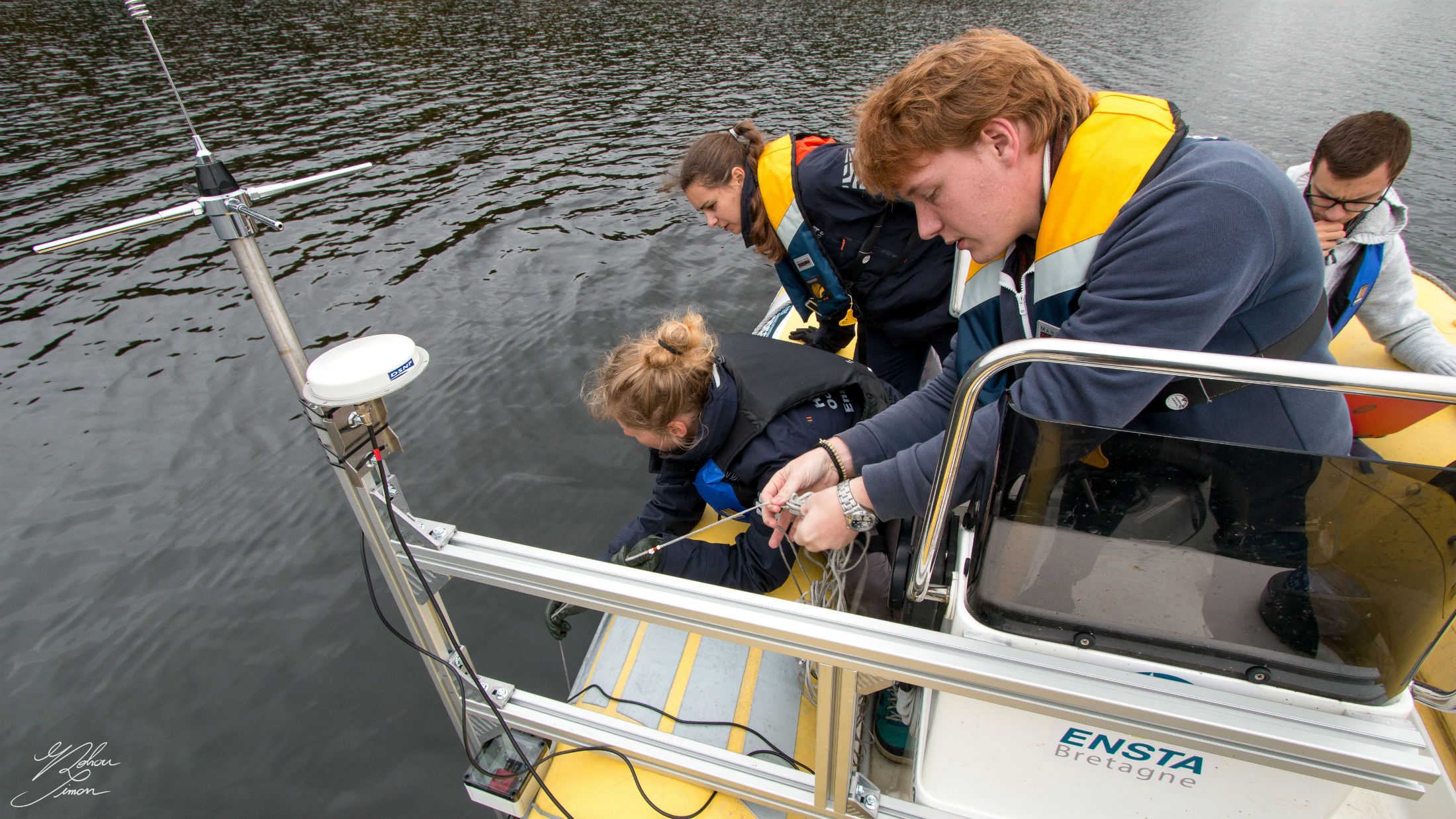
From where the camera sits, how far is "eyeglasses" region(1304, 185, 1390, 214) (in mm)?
2777

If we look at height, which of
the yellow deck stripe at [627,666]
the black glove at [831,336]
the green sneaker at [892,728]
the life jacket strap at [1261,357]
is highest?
the life jacket strap at [1261,357]

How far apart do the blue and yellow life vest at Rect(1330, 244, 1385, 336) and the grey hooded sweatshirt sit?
3 centimetres

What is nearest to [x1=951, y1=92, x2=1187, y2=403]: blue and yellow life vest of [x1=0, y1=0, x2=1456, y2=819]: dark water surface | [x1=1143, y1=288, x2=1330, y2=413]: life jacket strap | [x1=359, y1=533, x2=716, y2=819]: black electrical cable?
[x1=1143, y1=288, x2=1330, y2=413]: life jacket strap

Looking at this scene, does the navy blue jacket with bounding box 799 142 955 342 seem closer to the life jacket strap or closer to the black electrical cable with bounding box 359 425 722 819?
the life jacket strap

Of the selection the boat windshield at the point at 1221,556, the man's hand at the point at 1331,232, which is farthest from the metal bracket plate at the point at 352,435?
the man's hand at the point at 1331,232

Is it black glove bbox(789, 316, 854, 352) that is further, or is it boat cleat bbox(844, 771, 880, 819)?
black glove bbox(789, 316, 854, 352)

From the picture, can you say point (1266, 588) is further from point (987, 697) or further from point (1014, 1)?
point (1014, 1)

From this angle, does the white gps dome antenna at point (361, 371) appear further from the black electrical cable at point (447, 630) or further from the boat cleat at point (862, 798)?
the boat cleat at point (862, 798)

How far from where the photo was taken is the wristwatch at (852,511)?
1.67 meters

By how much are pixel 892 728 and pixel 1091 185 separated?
162cm

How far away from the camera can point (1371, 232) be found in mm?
2838

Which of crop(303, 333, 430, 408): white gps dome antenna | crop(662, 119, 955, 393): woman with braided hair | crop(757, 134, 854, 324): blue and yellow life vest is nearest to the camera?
crop(303, 333, 430, 408): white gps dome antenna

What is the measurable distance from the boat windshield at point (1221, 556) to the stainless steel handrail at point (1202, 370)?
135 mm

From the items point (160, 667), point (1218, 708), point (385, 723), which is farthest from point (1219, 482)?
point (160, 667)
